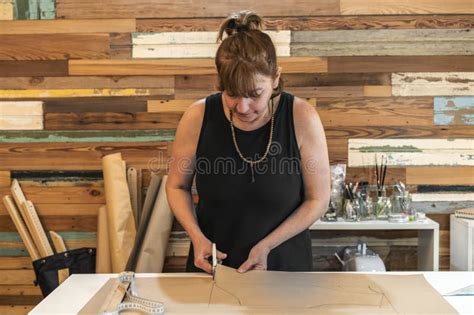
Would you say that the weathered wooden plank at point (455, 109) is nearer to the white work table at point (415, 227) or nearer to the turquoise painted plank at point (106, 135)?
the white work table at point (415, 227)

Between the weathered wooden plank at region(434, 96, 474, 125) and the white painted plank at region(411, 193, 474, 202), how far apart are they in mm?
382

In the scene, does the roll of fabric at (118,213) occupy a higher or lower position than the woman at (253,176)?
lower

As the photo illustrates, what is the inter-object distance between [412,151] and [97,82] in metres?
1.68

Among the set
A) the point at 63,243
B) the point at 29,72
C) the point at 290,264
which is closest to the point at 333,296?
the point at 290,264

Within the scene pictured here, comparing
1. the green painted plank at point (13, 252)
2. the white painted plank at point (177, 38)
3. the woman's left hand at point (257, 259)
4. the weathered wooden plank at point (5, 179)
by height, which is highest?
the white painted plank at point (177, 38)

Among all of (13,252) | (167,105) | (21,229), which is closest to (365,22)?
(167,105)

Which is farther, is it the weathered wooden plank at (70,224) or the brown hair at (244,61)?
the weathered wooden plank at (70,224)

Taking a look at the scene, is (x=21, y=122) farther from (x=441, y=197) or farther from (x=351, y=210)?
(x=441, y=197)

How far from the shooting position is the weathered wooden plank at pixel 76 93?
2.90 m

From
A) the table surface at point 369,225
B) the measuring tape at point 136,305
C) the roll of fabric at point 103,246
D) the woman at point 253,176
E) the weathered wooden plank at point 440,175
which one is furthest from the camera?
the weathered wooden plank at point 440,175

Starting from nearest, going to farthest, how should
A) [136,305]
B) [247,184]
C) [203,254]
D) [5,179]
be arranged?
1. [136,305]
2. [203,254]
3. [247,184]
4. [5,179]

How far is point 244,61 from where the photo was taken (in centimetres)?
142

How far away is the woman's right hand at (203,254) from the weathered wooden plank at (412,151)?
5.00ft

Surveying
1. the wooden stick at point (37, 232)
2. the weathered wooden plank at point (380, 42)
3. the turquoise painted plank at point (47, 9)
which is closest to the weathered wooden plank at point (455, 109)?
the weathered wooden plank at point (380, 42)
